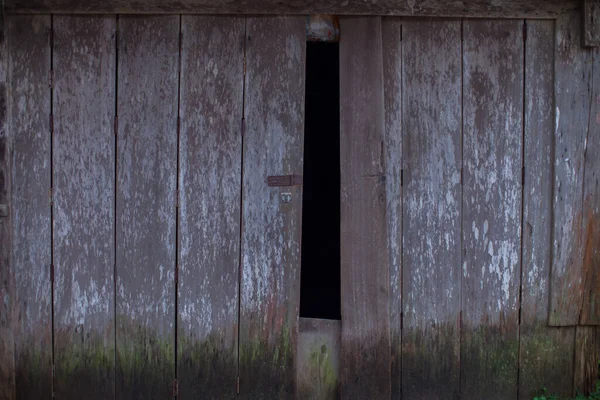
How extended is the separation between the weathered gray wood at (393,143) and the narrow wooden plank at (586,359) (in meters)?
1.17

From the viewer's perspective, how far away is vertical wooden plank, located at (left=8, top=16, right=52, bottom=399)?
3.83m

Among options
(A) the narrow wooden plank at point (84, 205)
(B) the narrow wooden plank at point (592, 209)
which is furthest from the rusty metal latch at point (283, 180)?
(B) the narrow wooden plank at point (592, 209)

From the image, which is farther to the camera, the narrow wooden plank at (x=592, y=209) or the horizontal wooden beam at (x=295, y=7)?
the narrow wooden plank at (x=592, y=209)

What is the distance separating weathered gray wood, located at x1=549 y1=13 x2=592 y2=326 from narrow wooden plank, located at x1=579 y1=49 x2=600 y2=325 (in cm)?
3

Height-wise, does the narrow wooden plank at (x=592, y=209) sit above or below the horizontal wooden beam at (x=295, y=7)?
below

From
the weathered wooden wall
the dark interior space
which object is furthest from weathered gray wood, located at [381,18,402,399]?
the dark interior space

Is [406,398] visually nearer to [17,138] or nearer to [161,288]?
[161,288]

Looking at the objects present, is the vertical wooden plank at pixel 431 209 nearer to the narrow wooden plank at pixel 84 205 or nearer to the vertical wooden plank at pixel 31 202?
the narrow wooden plank at pixel 84 205

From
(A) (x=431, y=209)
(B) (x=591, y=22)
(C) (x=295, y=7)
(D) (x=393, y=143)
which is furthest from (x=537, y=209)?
(C) (x=295, y=7)

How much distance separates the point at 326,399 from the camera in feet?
13.0

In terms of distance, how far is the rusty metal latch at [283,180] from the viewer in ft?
12.7

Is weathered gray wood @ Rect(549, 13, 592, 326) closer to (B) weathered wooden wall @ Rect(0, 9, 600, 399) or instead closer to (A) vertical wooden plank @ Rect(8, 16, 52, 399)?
(B) weathered wooden wall @ Rect(0, 9, 600, 399)

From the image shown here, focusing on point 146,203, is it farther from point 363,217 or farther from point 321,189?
point 321,189

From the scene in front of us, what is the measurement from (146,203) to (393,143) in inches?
58.7
